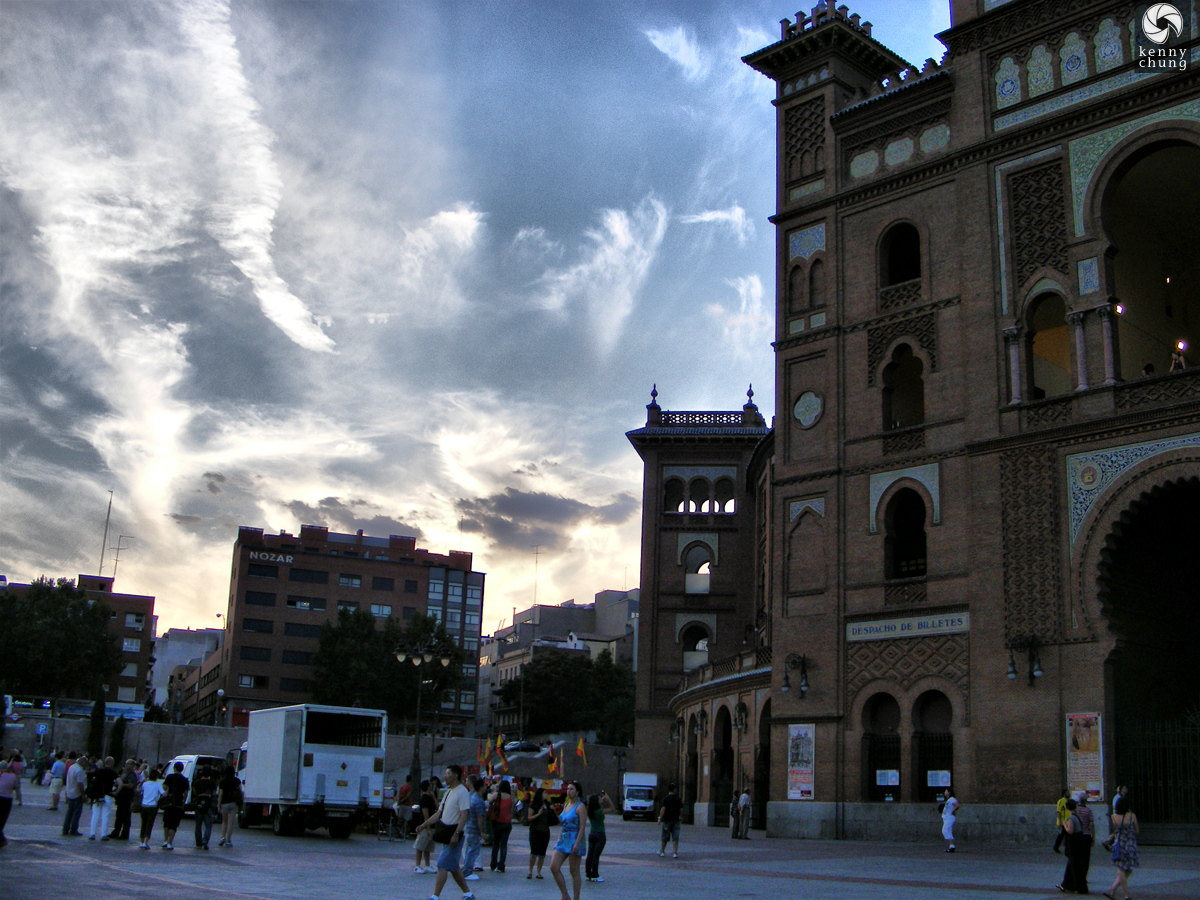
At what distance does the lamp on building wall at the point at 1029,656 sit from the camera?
86.5ft

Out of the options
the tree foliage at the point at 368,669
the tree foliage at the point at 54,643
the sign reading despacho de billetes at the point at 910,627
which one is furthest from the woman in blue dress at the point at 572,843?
the tree foliage at the point at 54,643

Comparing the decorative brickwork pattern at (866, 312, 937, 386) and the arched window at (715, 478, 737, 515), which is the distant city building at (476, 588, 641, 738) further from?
the decorative brickwork pattern at (866, 312, 937, 386)

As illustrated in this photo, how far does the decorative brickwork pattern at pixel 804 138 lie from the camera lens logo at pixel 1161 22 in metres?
9.47

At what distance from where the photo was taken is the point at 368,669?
80.4 metres

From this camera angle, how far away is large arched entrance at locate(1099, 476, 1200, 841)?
24.9m

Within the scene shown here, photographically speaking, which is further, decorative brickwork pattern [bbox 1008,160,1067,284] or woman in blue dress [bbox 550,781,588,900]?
decorative brickwork pattern [bbox 1008,160,1067,284]

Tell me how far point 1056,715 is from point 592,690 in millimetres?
76880

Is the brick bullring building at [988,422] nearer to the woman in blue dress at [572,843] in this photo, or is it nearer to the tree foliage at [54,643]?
the woman in blue dress at [572,843]

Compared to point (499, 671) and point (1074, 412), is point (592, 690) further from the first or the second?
point (1074, 412)

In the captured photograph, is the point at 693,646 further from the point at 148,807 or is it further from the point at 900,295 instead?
the point at 148,807

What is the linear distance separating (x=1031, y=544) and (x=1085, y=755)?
4.84 metres

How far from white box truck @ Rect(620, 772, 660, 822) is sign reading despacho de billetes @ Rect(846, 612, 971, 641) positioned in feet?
82.1

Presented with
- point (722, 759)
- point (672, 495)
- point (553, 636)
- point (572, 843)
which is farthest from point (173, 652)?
point (572, 843)

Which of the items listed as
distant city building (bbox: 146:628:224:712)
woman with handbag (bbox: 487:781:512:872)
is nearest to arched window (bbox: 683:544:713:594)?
woman with handbag (bbox: 487:781:512:872)
